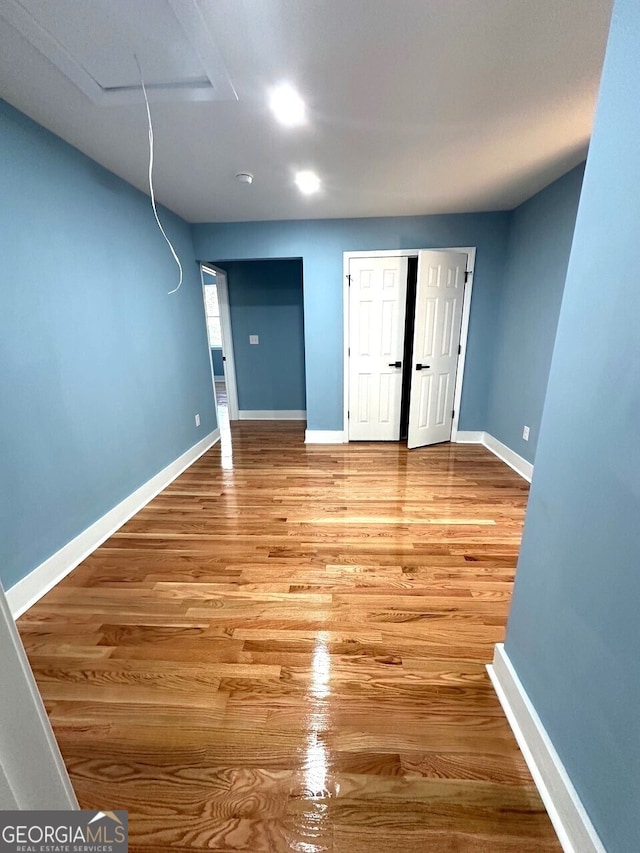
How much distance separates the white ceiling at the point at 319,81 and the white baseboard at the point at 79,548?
7.55 ft

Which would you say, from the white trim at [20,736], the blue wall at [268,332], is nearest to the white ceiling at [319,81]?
the white trim at [20,736]

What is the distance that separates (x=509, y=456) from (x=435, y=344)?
140cm

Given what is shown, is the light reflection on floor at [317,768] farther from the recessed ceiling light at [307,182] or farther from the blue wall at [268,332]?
the blue wall at [268,332]

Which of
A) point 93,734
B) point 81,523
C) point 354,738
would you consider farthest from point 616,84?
point 81,523

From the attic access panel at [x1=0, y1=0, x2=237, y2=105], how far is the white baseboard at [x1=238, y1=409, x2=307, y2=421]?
3772 mm

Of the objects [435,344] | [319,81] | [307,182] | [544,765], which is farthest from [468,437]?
[319,81]

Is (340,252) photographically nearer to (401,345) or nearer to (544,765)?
(401,345)

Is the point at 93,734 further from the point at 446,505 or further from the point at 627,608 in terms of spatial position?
the point at 446,505

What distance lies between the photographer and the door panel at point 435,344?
10.6 feet

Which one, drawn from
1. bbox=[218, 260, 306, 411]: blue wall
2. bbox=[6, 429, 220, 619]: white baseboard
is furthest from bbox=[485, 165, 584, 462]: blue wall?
bbox=[6, 429, 220, 619]: white baseboard

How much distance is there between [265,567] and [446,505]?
1464 mm

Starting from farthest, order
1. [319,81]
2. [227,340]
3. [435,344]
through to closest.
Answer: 1. [227,340]
2. [435,344]
3. [319,81]

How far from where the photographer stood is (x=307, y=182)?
7.83ft

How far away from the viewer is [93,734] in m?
1.06
